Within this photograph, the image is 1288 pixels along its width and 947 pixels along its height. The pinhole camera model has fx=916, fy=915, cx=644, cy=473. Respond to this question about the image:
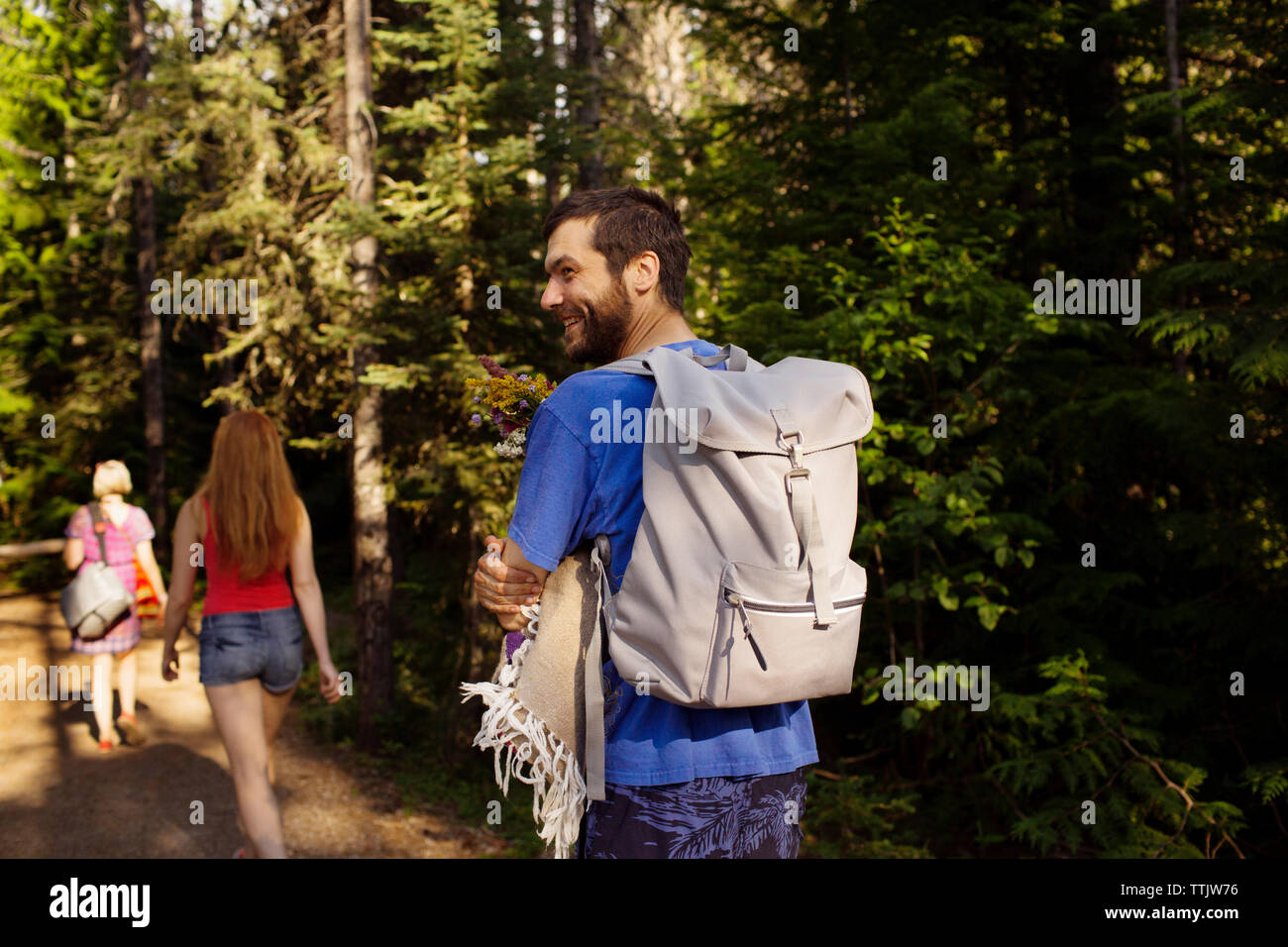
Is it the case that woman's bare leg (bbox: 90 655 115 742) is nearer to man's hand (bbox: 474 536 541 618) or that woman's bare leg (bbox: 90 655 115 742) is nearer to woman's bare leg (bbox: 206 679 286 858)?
woman's bare leg (bbox: 206 679 286 858)

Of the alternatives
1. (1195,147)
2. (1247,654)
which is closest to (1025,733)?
(1247,654)

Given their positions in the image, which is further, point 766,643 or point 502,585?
point 502,585

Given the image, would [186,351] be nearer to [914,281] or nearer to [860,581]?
[914,281]

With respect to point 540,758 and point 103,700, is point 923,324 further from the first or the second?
point 103,700

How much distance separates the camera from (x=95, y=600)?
7621mm

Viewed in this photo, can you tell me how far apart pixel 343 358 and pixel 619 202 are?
987cm

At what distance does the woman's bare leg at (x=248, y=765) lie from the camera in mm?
4668

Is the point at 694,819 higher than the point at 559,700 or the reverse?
the reverse

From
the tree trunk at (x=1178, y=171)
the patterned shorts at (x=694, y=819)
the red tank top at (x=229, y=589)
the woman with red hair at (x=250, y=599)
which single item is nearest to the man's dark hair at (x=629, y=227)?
the patterned shorts at (x=694, y=819)

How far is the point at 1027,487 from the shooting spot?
24.4 ft

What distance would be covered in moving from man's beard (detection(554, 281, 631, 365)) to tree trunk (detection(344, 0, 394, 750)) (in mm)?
7013

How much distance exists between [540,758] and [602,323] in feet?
3.42

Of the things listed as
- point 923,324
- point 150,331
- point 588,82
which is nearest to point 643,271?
point 923,324

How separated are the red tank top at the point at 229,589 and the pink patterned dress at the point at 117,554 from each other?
3.47m
